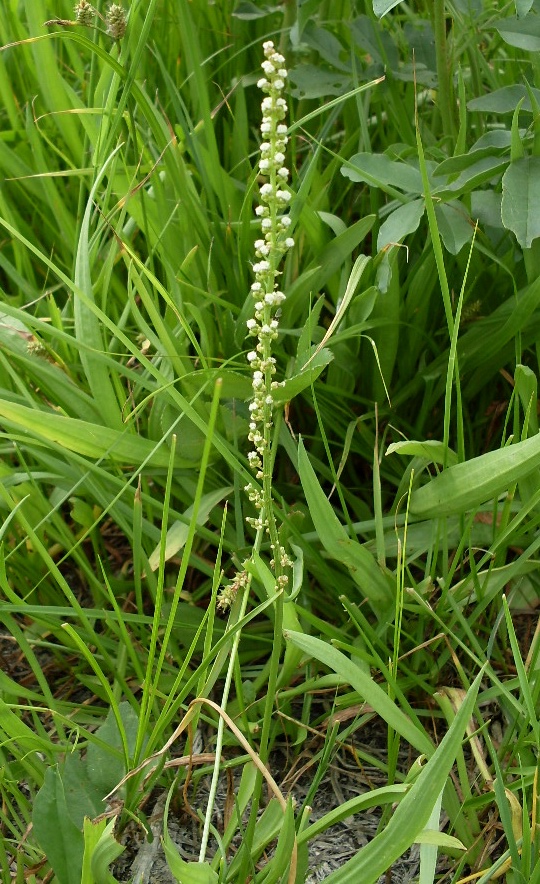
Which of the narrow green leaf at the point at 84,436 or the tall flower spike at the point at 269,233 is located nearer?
the tall flower spike at the point at 269,233

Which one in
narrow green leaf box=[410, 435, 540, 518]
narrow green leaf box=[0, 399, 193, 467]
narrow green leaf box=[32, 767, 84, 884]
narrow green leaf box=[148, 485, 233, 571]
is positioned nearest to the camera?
narrow green leaf box=[32, 767, 84, 884]

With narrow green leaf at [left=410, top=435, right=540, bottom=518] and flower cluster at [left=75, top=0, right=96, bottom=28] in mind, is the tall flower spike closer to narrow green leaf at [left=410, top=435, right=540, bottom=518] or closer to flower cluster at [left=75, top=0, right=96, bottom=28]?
narrow green leaf at [left=410, top=435, right=540, bottom=518]

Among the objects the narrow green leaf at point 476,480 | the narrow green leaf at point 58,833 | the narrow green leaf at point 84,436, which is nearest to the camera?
the narrow green leaf at point 58,833

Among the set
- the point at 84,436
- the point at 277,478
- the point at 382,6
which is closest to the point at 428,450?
the point at 277,478

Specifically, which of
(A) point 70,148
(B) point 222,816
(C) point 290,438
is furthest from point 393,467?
(A) point 70,148

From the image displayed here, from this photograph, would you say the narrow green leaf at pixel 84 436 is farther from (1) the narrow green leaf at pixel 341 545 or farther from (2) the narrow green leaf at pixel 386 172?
(2) the narrow green leaf at pixel 386 172

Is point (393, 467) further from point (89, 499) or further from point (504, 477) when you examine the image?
point (89, 499)

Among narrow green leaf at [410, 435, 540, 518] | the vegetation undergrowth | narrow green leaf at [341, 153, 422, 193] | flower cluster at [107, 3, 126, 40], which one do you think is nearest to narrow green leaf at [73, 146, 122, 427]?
the vegetation undergrowth

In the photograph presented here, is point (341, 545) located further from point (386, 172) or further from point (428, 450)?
point (386, 172)

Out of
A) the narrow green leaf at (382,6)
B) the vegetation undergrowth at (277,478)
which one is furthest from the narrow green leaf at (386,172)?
the narrow green leaf at (382,6)
